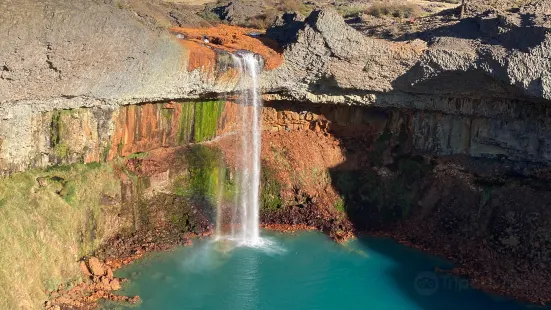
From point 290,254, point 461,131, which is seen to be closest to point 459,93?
point 461,131

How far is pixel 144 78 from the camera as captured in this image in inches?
804

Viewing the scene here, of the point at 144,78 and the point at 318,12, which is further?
the point at 318,12

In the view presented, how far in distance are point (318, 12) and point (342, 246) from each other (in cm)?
1011

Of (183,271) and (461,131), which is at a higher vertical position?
(461,131)

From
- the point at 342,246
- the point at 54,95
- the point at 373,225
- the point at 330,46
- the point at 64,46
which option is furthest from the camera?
the point at 373,225

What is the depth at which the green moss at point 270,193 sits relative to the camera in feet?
87.1

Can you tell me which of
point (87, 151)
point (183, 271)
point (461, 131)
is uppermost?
point (461, 131)

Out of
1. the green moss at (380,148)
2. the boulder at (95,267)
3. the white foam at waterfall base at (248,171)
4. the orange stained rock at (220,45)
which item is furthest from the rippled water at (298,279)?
the orange stained rock at (220,45)

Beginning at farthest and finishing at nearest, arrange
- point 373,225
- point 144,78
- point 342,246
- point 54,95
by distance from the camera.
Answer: point 373,225 < point 342,246 < point 144,78 < point 54,95

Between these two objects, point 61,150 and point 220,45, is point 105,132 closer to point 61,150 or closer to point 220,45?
point 61,150

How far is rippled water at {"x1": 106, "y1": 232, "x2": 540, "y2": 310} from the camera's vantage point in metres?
19.9

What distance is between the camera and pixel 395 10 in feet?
154

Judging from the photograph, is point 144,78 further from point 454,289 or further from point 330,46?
point 454,289

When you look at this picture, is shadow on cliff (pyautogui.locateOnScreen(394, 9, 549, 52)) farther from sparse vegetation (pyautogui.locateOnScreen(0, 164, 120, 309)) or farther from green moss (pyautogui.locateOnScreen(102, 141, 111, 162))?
sparse vegetation (pyautogui.locateOnScreen(0, 164, 120, 309))
